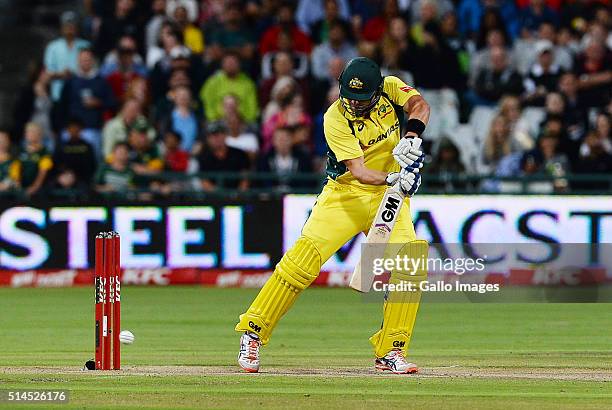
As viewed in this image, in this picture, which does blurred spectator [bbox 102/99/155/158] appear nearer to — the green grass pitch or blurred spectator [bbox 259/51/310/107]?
blurred spectator [bbox 259/51/310/107]

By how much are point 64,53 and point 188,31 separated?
6.06 ft

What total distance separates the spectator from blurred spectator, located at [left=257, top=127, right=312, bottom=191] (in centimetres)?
226

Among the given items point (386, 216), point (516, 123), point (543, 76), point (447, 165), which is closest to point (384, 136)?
point (386, 216)

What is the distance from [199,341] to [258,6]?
32.9 feet

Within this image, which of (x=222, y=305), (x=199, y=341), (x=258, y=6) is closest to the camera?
(x=199, y=341)

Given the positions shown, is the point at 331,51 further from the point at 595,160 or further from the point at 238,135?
the point at 595,160

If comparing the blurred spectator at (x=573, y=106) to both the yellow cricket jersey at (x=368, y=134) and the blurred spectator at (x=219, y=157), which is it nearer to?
the blurred spectator at (x=219, y=157)

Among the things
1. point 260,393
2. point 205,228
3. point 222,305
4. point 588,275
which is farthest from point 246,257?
point 260,393

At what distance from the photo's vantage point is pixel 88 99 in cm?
2127

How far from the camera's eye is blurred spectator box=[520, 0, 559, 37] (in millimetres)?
22188

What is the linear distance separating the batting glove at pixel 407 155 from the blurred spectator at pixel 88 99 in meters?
11.0

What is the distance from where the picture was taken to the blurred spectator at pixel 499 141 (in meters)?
20.0

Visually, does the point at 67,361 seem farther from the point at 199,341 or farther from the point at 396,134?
the point at 396,134

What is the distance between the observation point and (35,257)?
19062 millimetres
